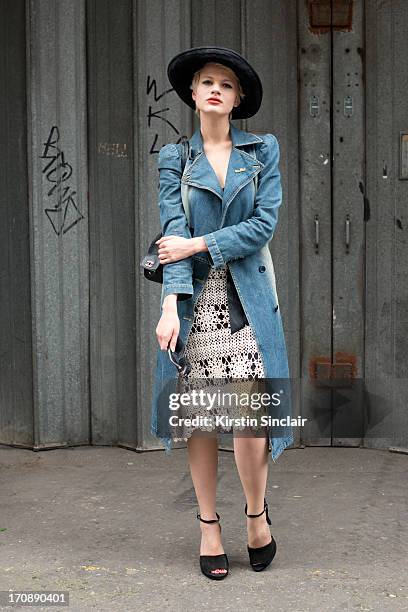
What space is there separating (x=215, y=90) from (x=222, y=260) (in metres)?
0.65

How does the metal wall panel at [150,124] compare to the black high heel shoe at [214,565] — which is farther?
the metal wall panel at [150,124]

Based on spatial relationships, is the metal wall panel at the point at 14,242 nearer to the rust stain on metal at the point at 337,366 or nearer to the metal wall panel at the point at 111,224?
the metal wall panel at the point at 111,224

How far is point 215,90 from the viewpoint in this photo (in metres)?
4.07

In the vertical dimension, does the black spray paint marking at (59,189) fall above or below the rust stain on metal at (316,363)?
above

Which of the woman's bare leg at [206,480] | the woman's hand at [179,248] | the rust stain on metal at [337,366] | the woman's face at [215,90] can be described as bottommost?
the woman's bare leg at [206,480]

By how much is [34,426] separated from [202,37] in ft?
8.01

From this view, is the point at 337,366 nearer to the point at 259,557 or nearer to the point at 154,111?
the point at 154,111

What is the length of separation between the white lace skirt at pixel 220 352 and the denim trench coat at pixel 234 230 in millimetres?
34

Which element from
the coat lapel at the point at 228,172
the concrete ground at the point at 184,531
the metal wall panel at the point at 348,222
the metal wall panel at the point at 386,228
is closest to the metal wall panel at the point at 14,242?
the concrete ground at the point at 184,531

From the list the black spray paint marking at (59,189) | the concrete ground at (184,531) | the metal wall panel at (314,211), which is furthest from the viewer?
the black spray paint marking at (59,189)

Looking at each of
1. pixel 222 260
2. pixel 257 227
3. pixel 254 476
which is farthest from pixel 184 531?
pixel 257 227

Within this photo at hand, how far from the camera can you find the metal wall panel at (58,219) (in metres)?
6.10

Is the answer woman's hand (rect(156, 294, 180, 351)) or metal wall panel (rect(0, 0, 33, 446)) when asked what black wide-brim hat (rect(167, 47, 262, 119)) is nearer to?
woman's hand (rect(156, 294, 180, 351))

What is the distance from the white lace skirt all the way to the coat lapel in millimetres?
293
